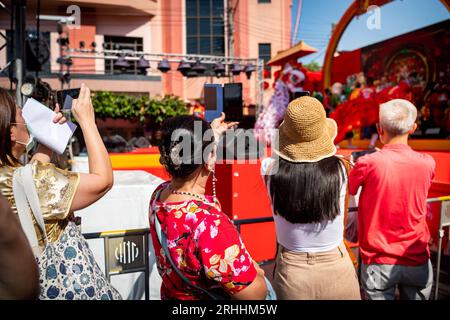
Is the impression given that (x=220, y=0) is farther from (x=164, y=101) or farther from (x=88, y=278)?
(x=88, y=278)

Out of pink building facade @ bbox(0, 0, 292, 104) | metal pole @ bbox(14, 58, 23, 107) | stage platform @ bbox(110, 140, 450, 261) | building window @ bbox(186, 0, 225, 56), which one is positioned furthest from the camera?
building window @ bbox(186, 0, 225, 56)

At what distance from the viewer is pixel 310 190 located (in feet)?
4.19

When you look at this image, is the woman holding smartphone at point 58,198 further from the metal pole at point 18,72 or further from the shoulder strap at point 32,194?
the metal pole at point 18,72

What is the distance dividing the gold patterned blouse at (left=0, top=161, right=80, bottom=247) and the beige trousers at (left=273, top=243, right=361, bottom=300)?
2.64ft

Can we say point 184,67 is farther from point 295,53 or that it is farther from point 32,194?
point 32,194

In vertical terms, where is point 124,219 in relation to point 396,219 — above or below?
below

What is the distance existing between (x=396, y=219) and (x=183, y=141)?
3.36 feet

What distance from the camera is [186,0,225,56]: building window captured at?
18.2 meters

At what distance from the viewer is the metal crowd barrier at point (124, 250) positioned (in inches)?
64.9

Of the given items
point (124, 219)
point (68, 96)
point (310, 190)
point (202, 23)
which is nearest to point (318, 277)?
point (310, 190)

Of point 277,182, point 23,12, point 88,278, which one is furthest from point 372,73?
point 88,278

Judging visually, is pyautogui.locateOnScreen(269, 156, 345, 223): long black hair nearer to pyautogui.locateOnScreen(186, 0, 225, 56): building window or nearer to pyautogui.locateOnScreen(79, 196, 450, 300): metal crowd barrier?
pyautogui.locateOnScreen(79, 196, 450, 300): metal crowd barrier

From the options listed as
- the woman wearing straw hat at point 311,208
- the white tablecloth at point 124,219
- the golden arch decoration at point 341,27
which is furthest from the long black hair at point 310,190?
the golden arch decoration at point 341,27

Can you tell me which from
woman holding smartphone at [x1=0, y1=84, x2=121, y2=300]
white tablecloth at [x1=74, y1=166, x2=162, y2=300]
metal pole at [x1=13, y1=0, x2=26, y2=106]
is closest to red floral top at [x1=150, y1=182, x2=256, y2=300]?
woman holding smartphone at [x1=0, y1=84, x2=121, y2=300]
